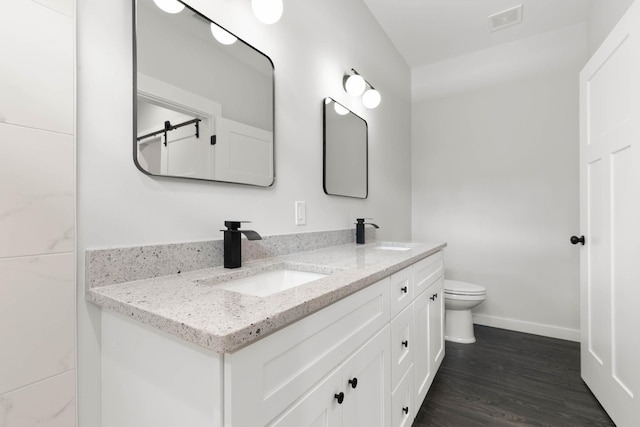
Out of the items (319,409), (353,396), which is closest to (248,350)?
(319,409)

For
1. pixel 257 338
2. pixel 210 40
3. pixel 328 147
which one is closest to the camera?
pixel 257 338

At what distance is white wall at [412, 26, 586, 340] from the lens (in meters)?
2.58

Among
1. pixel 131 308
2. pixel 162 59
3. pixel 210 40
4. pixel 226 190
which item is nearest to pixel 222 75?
pixel 210 40

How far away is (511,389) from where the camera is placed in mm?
1822

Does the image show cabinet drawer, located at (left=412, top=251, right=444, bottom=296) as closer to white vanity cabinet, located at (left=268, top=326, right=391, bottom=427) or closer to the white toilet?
white vanity cabinet, located at (left=268, top=326, right=391, bottom=427)

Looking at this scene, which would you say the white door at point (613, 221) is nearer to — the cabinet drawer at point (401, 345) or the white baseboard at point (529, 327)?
the white baseboard at point (529, 327)

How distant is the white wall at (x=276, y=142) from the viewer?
2.61ft

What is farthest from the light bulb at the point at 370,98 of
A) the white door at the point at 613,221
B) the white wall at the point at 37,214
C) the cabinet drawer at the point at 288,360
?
the white wall at the point at 37,214

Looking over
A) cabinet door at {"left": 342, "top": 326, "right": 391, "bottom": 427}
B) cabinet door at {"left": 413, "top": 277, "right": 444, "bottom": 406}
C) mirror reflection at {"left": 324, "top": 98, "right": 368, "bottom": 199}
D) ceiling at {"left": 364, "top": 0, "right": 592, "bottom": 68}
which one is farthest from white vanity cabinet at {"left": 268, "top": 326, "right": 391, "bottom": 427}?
ceiling at {"left": 364, "top": 0, "right": 592, "bottom": 68}

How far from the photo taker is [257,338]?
1.83ft

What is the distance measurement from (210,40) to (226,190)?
0.57 m

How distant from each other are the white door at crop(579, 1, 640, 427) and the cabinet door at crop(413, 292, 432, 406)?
0.88 m

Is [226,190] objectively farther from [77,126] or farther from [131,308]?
[131,308]

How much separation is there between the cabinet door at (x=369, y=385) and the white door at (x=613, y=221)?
1179mm
